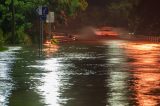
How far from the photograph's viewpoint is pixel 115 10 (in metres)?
134

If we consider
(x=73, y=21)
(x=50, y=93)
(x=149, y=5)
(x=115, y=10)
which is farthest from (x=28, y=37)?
(x=73, y=21)

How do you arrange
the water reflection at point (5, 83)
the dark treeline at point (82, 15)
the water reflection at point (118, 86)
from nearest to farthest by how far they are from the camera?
the water reflection at point (118, 86) < the water reflection at point (5, 83) < the dark treeline at point (82, 15)

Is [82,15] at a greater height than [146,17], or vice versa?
[146,17]

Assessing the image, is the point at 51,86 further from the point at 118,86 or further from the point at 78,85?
the point at 118,86

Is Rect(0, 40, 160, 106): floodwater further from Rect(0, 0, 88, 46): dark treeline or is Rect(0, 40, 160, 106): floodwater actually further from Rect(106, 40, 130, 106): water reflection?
Rect(0, 0, 88, 46): dark treeline

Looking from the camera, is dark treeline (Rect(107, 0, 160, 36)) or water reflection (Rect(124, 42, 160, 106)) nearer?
water reflection (Rect(124, 42, 160, 106))

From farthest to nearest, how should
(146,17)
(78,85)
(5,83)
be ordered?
(146,17), (5,83), (78,85)

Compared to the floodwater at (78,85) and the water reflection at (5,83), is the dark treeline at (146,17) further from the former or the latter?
the water reflection at (5,83)

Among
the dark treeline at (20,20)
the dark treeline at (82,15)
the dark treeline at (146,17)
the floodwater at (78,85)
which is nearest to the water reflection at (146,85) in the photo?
the floodwater at (78,85)

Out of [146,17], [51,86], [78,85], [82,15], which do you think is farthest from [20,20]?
[82,15]

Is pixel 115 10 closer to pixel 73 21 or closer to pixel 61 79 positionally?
pixel 73 21

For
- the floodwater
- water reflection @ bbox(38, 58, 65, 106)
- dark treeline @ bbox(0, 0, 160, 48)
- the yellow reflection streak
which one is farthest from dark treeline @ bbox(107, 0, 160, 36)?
the yellow reflection streak

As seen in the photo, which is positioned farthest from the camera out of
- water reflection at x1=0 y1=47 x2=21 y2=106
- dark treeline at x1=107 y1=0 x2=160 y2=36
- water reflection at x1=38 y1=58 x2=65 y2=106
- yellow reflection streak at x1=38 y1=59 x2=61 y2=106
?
dark treeline at x1=107 y1=0 x2=160 y2=36

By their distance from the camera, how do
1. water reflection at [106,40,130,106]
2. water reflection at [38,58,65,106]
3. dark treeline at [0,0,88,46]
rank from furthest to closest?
dark treeline at [0,0,88,46] → water reflection at [38,58,65,106] → water reflection at [106,40,130,106]
